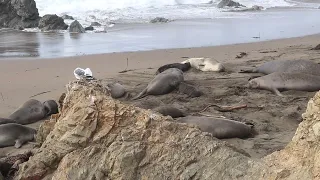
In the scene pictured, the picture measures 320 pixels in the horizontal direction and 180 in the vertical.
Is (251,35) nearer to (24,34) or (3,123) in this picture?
(24,34)

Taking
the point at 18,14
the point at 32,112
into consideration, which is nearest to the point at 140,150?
the point at 32,112

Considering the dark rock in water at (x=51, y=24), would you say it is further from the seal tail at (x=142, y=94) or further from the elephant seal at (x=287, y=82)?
the elephant seal at (x=287, y=82)

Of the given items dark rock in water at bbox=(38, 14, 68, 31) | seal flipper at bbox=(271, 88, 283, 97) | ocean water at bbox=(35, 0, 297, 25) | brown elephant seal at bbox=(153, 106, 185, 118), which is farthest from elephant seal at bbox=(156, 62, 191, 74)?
ocean water at bbox=(35, 0, 297, 25)

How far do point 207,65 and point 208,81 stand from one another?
43.5 inches

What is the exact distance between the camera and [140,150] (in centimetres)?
343

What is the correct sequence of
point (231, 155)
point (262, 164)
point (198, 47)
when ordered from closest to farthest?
1. point (262, 164)
2. point (231, 155)
3. point (198, 47)

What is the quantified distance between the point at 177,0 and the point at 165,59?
21734 mm

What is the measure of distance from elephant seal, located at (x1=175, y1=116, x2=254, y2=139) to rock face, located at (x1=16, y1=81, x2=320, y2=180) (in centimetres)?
172

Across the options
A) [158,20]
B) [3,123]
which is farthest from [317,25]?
[3,123]

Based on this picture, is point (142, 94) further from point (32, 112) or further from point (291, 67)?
point (291, 67)

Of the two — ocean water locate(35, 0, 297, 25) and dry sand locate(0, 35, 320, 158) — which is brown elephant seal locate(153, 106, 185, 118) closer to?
dry sand locate(0, 35, 320, 158)

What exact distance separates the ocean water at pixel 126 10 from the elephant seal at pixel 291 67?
41.5 feet

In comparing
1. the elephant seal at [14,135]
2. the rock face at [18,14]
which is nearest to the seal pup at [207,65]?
the elephant seal at [14,135]

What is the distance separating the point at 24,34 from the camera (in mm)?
17656
